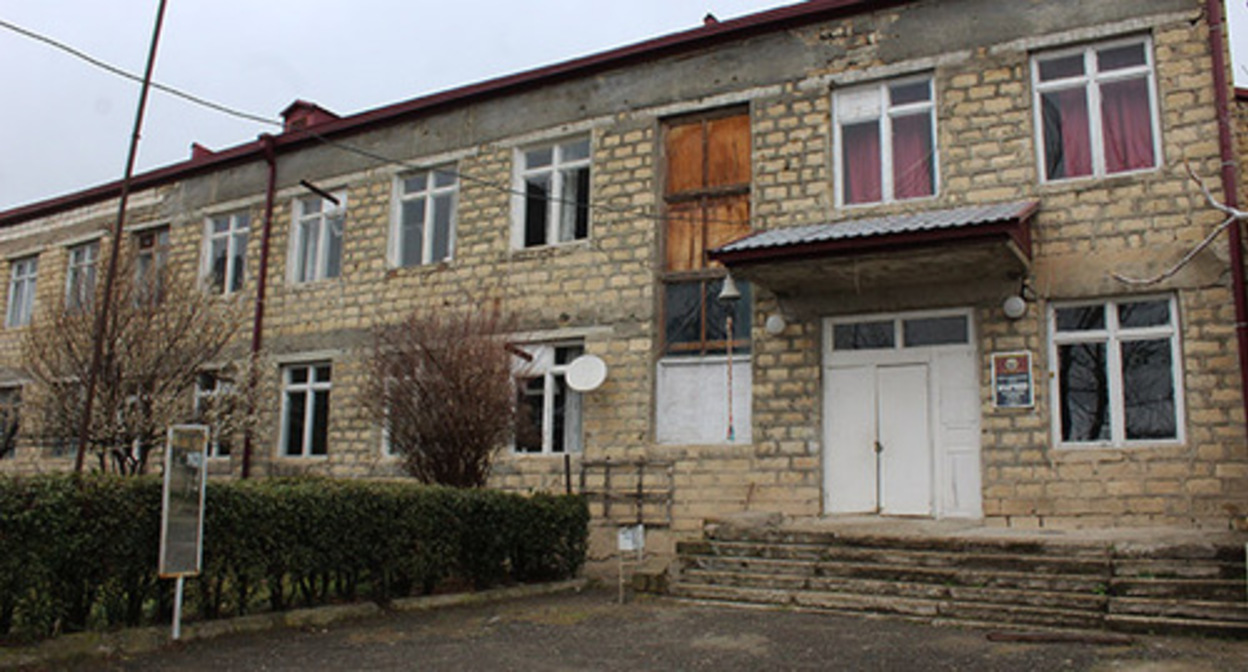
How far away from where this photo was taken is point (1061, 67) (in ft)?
38.8

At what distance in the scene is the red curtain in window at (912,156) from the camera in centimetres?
1241

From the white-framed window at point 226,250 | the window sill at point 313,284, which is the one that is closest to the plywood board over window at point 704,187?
the window sill at point 313,284

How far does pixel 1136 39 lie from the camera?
1141cm

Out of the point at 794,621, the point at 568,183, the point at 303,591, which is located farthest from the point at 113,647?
the point at 568,183

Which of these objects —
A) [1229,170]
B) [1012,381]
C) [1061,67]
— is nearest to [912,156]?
[1061,67]

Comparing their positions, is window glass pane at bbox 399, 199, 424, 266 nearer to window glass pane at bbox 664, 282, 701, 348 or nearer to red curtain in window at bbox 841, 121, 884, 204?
window glass pane at bbox 664, 282, 701, 348

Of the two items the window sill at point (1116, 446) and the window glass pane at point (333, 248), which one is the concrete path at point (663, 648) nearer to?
the window sill at point (1116, 446)

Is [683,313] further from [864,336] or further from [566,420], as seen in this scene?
[864,336]

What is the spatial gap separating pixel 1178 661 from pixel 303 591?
270 inches

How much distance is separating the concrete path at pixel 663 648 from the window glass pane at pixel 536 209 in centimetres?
720

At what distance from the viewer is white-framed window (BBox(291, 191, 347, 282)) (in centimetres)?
1734

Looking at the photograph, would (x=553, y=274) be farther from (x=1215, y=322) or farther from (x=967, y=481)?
(x=1215, y=322)

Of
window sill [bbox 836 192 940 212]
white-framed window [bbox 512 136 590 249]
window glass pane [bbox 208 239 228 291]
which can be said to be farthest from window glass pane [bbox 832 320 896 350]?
window glass pane [bbox 208 239 228 291]

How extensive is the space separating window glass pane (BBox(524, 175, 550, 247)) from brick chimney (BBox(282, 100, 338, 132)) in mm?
5195
